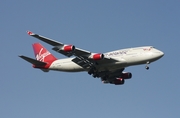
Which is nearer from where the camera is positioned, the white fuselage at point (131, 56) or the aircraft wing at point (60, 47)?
the aircraft wing at point (60, 47)

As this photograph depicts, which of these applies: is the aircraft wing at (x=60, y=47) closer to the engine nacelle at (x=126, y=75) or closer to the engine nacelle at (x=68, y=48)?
the engine nacelle at (x=68, y=48)

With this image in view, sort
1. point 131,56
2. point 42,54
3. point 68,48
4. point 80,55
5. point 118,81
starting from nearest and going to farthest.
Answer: point 68,48 < point 131,56 < point 80,55 < point 118,81 < point 42,54

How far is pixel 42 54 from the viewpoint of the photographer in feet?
271

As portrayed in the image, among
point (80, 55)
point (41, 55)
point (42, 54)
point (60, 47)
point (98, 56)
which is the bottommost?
point (98, 56)

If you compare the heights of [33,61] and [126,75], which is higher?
[33,61]

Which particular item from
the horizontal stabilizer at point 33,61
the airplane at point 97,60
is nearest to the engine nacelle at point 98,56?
the airplane at point 97,60

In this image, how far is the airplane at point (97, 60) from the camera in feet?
227

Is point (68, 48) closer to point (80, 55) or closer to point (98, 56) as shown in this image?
point (80, 55)

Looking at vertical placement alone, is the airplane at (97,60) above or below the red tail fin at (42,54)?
below

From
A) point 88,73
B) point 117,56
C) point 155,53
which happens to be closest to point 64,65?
point 88,73

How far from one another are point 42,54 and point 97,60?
1546cm

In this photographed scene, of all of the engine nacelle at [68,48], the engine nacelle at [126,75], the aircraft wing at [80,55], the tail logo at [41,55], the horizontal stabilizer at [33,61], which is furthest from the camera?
the tail logo at [41,55]

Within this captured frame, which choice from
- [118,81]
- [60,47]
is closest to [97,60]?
[60,47]

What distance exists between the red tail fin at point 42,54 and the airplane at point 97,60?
49.5 inches
